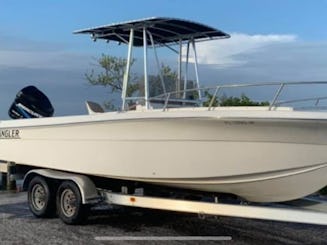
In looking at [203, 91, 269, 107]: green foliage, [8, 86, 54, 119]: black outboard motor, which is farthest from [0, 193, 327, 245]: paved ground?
[203, 91, 269, 107]: green foliage

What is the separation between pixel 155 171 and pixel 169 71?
2.29 meters

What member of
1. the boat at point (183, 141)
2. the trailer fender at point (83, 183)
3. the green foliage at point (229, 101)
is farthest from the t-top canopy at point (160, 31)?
the trailer fender at point (83, 183)

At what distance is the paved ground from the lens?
7879 millimetres

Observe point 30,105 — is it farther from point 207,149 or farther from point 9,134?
point 207,149

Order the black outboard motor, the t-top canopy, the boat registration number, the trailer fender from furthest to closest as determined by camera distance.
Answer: the black outboard motor, the boat registration number, the t-top canopy, the trailer fender

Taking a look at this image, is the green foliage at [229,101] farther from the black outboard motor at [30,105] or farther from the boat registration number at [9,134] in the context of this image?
the boat registration number at [9,134]

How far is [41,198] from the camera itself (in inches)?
368

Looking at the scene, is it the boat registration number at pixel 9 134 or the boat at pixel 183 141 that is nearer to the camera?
the boat at pixel 183 141

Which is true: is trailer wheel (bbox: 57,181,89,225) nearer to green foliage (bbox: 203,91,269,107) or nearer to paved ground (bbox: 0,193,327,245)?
paved ground (bbox: 0,193,327,245)

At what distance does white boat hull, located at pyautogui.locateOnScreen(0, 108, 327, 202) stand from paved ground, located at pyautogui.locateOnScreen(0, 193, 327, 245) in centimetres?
82

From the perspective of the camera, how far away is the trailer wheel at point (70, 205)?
859 cm

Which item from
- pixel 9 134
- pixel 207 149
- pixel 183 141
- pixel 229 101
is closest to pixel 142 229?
pixel 183 141

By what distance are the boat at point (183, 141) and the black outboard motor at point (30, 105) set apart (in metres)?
0.44

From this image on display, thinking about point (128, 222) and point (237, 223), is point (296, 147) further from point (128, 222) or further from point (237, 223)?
point (128, 222)
